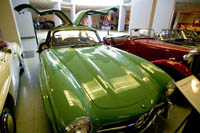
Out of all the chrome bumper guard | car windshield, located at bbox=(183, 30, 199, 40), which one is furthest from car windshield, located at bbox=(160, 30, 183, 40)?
the chrome bumper guard

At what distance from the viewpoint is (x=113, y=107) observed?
1070 mm

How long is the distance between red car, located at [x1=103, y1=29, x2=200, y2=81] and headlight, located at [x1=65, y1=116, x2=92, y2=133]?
6.56ft

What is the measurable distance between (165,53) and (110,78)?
2.23 m

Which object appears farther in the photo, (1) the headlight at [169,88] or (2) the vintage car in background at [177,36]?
(2) the vintage car in background at [177,36]

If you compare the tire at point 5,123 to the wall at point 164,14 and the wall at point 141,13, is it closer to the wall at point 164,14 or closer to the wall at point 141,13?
the wall at point 141,13

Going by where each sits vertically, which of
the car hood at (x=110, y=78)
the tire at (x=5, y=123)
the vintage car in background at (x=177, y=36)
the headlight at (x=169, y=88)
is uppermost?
the vintage car in background at (x=177, y=36)

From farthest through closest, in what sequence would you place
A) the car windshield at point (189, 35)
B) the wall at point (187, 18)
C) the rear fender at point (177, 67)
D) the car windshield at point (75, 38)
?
the wall at point (187, 18), the car windshield at point (189, 35), the car windshield at point (75, 38), the rear fender at point (177, 67)

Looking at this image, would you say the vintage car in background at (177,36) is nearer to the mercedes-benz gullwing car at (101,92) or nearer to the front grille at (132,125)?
the mercedes-benz gullwing car at (101,92)

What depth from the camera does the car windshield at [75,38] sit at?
91.3 inches

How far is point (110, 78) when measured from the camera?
136 centimetres

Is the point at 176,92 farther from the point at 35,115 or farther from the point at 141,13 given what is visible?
the point at 141,13

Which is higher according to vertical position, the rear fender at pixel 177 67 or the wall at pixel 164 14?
the wall at pixel 164 14

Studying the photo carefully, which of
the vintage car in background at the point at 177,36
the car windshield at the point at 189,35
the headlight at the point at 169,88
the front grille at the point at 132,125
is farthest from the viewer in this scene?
the car windshield at the point at 189,35

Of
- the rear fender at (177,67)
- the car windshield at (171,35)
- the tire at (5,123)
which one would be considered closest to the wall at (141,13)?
the car windshield at (171,35)
